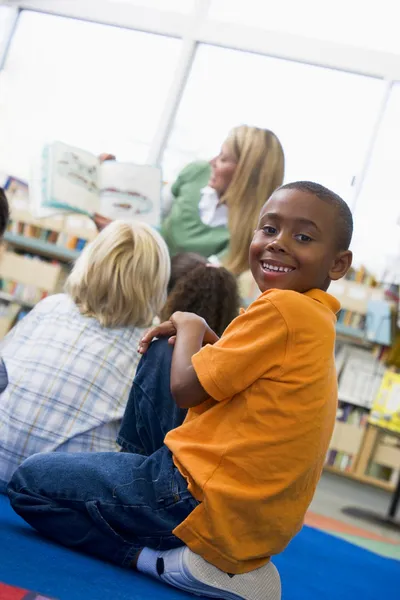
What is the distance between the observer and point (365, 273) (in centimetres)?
528

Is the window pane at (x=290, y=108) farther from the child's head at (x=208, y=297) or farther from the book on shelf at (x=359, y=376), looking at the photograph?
the child's head at (x=208, y=297)

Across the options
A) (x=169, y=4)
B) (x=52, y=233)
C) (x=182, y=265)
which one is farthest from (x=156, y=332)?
(x=52, y=233)

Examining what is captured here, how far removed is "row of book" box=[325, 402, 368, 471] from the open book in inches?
113

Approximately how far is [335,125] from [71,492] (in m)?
3.35

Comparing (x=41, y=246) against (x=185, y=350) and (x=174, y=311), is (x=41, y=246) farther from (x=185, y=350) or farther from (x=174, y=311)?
(x=185, y=350)

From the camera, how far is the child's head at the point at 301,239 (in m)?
1.29

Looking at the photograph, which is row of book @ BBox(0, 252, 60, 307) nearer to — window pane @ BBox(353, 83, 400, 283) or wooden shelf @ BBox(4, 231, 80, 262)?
wooden shelf @ BBox(4, 231, 80, 262)

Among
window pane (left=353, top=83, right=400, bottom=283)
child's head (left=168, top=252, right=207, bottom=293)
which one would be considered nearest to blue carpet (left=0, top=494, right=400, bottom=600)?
child's head (left=168, top=252, right=207, bottom=293)

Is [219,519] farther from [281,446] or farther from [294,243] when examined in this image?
[294,243]

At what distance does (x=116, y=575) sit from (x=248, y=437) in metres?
0.33

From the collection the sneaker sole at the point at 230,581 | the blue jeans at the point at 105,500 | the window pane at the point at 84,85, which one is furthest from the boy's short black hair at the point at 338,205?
the window pane at the point at 84,85

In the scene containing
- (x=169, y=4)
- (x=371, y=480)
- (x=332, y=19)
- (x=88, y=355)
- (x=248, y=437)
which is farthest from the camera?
(x=371, y=480)

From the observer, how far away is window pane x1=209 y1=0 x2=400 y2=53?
4.22 meters

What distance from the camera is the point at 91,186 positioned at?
9.04 feet
